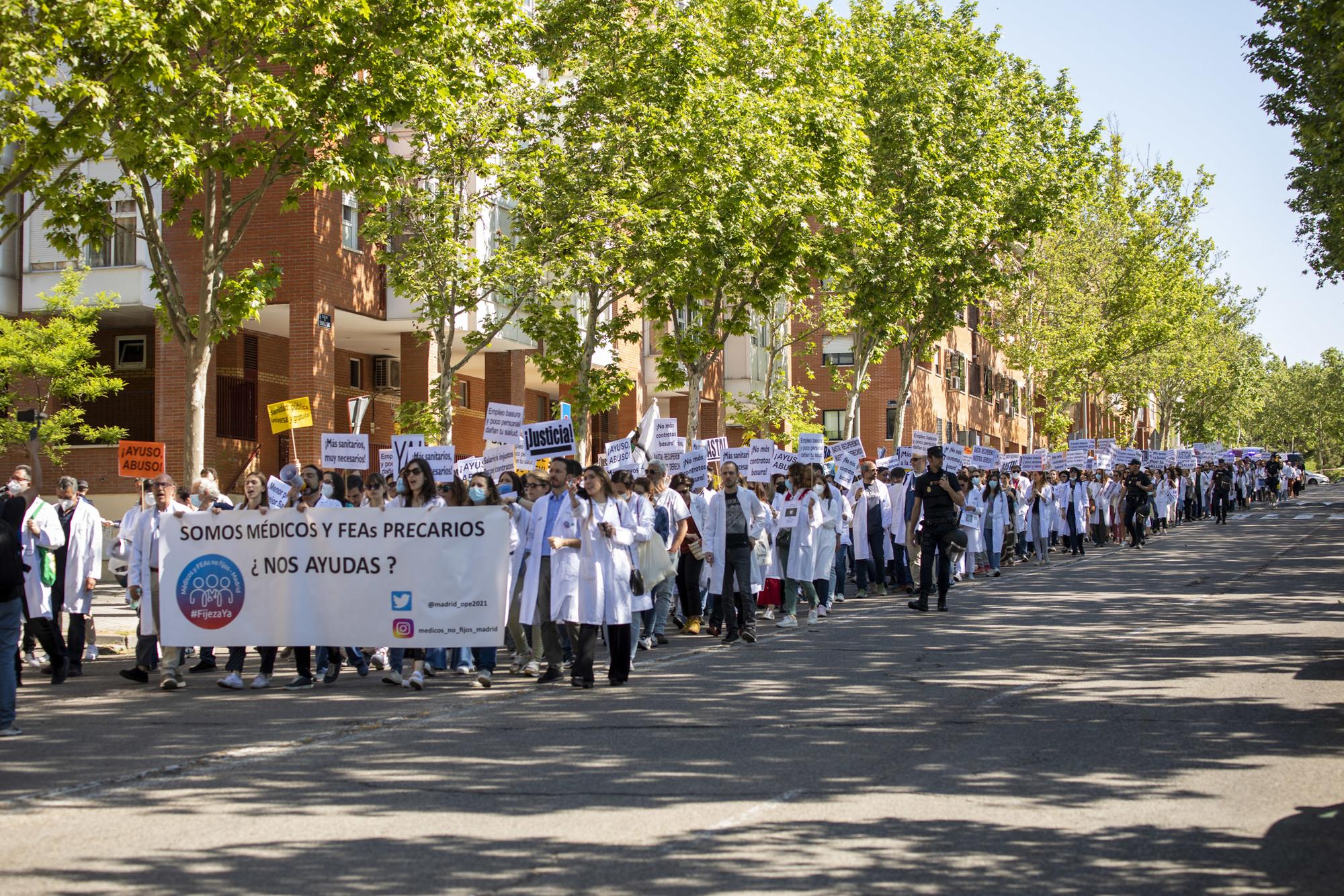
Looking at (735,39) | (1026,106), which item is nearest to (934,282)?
(1026,106)

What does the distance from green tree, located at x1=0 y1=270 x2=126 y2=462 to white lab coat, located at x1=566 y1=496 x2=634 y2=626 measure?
18.7 m

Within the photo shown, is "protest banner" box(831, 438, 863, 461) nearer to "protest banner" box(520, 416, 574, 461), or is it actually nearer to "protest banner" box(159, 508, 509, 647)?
"protest banner" box(520, 416, 574, 461)

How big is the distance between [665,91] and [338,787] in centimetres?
2154

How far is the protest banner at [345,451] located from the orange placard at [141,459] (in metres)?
2.10

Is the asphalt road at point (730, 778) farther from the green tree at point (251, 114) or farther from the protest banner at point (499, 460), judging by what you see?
the green tree at point (251, 114)

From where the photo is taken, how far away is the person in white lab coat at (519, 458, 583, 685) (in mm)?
12828

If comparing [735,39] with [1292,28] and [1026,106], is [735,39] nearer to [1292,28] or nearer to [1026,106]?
[1292,28]

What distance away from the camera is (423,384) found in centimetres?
3478

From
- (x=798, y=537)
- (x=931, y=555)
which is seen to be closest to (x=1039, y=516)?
(x=931, y=555)

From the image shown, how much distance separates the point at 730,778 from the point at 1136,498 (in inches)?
1178

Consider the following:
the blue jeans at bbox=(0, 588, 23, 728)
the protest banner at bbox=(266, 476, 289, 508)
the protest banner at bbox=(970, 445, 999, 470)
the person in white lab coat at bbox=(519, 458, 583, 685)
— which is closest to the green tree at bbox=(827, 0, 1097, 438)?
the protest banner at bbox=(970, 445, 999, 470)

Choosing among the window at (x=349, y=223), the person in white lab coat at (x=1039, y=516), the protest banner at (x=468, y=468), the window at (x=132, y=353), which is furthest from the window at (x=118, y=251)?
the person in white lab coat at (x=1039, y=516)

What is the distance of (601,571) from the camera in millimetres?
12961

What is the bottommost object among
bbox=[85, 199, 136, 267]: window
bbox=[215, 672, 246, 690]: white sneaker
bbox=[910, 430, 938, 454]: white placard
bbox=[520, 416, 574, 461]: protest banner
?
bbox=[215, 672, 246, 690]: white sneaker
